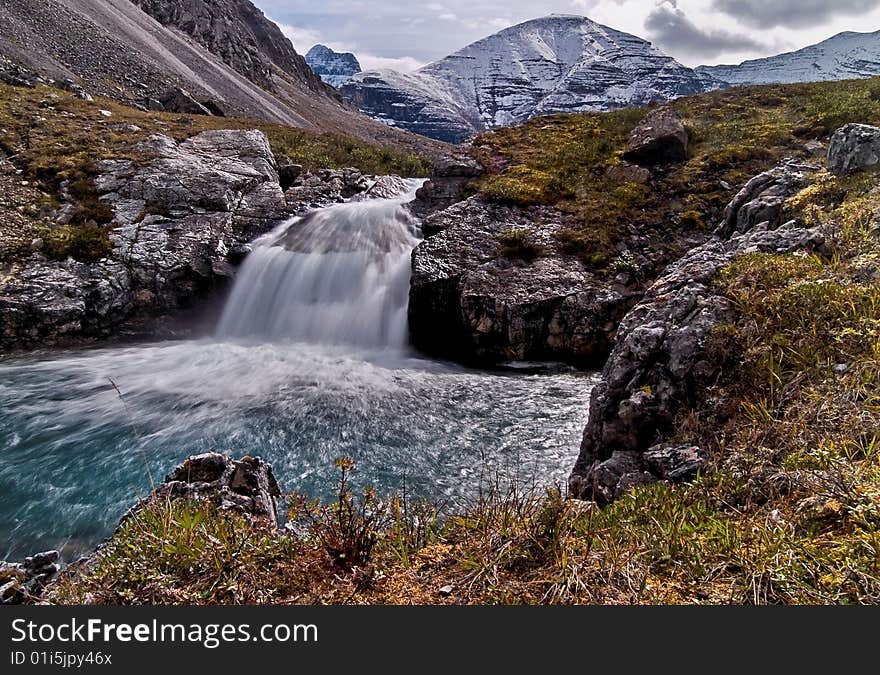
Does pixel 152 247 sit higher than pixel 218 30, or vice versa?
pixel 218 30

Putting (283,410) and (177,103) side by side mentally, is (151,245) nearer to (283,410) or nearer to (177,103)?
(283,410)

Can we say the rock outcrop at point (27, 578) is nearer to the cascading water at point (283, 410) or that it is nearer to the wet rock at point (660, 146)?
the cascading water at point (283, 410)

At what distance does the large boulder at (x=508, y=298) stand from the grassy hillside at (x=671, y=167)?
3.84 feet

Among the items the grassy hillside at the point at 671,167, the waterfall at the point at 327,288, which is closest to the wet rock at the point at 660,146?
the grassy hillside at the point at 671,167

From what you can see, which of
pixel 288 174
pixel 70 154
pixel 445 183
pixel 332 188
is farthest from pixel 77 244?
pixel 445 183

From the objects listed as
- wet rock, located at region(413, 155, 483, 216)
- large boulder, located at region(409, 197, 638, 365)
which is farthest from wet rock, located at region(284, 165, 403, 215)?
large boulder, located at region(409, 197, 638, 365)

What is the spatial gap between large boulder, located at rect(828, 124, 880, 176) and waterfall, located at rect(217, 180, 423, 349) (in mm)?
11931

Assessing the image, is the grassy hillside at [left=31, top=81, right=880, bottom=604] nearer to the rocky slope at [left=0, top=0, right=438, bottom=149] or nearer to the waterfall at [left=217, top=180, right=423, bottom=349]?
the waterfall at [left=217, top=180, right=423, bottom=349]

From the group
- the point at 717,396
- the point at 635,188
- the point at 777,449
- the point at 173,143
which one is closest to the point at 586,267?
the point at 635,188

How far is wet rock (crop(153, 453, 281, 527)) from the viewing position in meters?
4.50

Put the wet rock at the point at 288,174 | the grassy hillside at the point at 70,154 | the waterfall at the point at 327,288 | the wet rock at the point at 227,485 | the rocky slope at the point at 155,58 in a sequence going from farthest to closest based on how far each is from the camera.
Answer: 1. the rocky slope at the point at 155,58
2. the wet rock at the point at 288,174
3. the waterfall at the point at 327,288
4. the grassy hillside at the point at 70,154
5. the wet rock at the point at 227,485

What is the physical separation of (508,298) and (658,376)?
297 inches

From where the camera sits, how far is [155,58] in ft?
188

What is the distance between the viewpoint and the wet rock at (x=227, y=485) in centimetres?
450
